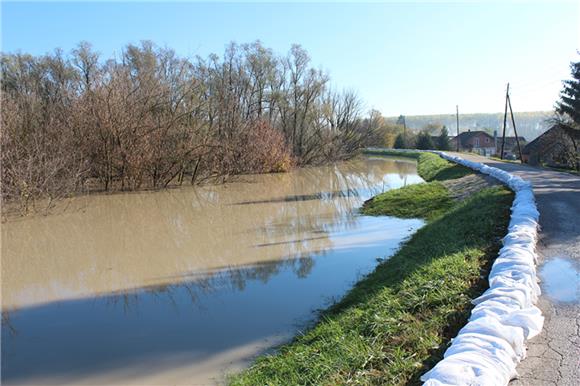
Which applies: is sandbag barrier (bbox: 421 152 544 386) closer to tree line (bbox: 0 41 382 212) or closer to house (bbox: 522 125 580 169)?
tree line (bbox: 0 41 382 212)

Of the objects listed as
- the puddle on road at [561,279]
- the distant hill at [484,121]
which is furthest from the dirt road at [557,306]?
the distant hill at [484,121]

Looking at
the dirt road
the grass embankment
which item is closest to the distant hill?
the dirt road

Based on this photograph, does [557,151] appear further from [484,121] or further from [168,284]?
[484,121]

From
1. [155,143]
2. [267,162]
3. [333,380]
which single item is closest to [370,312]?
[333,380]

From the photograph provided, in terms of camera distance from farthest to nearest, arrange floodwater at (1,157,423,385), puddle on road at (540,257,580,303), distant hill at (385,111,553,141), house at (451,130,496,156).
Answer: distant hill at (385,111,553,141) → house at (451,130,496,156) → floodwater at (1,157,423,385) → puddle on road at (540,257,580,303)

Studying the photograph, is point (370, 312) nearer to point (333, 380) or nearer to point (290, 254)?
point (333, 380)

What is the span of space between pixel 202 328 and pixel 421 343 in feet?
11.9

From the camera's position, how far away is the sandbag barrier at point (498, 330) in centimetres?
350

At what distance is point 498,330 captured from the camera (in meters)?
4.14

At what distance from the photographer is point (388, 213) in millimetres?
16781

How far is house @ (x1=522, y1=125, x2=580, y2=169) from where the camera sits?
37188 millimetres

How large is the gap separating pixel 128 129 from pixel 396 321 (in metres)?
21.6

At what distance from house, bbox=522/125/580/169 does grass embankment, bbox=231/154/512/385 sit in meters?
33.3

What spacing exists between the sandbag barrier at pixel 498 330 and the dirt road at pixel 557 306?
0.37 feet
